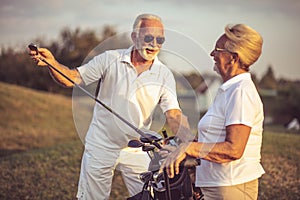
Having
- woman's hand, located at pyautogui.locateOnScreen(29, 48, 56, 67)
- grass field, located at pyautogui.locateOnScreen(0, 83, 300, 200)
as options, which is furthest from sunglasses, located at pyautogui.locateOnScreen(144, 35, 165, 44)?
grass field, located at pyautogui.locateOnScreen(0, 83, 300, 200)

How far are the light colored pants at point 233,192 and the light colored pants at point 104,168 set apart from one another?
1.11 meters

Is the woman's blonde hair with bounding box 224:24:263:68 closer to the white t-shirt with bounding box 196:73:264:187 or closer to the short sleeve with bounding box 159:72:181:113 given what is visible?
the white t-shirt with bounding box 196:73:264:187

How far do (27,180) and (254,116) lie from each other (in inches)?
225

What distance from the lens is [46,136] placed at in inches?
656

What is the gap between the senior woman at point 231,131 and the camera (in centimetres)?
311

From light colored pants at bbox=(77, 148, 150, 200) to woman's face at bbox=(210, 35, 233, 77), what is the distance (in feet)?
4.60

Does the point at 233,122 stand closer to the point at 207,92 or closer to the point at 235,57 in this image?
the point at 207,92

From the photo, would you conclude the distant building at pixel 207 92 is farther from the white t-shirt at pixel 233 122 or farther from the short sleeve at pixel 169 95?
the short sleeve at pixel 169 95

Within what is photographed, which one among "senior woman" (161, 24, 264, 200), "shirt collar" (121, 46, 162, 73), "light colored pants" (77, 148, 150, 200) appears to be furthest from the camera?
"light colored pants" (77, 148, 150, 200)

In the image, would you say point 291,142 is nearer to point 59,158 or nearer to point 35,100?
point 59,158

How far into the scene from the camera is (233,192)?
333 centimetres

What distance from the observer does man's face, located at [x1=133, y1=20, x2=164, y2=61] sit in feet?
11.7

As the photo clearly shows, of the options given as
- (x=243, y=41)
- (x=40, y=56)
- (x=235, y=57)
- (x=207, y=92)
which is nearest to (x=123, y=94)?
(x=40, y=56)

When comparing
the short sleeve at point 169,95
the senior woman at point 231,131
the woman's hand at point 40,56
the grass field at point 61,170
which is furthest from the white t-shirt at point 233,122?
the grass field at point 61,170
